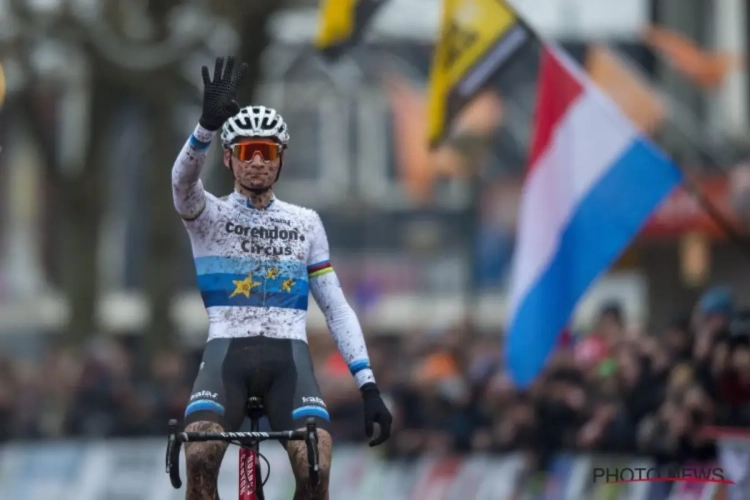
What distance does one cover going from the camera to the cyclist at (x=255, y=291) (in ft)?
30.5

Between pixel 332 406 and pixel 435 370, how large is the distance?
1.40 m

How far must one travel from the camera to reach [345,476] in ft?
56.2

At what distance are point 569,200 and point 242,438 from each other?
5605 millimetres

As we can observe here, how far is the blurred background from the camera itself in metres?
14.2

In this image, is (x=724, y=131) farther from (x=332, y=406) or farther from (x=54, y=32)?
(x=332, y=406)

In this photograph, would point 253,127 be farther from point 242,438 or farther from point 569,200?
point 569,200

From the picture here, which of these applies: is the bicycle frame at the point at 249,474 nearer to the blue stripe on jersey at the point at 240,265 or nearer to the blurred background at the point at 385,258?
A: the blue stripe on jersey at the point at 240,265

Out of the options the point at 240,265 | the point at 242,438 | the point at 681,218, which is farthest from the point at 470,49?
the point at 681,218

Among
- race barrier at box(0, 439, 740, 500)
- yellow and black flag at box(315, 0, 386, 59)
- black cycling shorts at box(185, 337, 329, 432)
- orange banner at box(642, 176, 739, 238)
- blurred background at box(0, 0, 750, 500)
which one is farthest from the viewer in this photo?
orange banner at box(642, 176, 739, 238)

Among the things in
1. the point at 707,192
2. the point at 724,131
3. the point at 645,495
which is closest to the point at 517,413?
the point at 645,495

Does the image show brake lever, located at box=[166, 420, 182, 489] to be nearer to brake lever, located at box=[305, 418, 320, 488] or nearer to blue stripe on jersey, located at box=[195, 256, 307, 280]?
brake lever, located at box=[305, 418, 320, 488]

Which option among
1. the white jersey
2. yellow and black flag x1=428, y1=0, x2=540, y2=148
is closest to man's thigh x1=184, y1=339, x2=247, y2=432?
the white jersey

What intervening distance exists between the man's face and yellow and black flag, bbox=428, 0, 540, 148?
15.4 feet

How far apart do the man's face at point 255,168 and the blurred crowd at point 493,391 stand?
365cm
